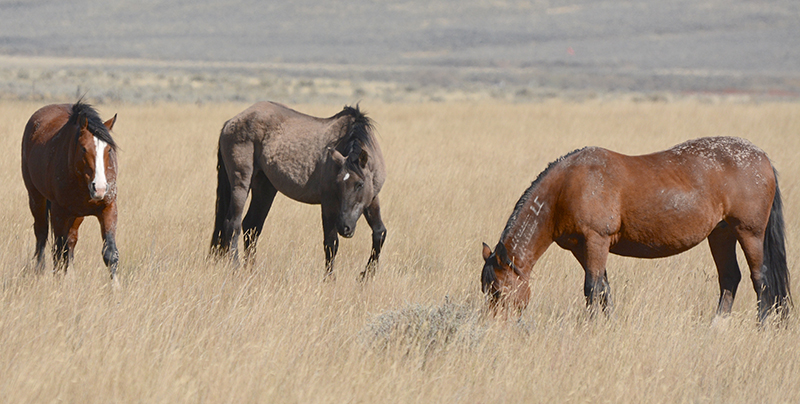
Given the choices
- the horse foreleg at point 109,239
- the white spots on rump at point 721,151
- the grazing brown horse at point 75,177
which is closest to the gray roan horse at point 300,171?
the horse foreleg at point 109,239

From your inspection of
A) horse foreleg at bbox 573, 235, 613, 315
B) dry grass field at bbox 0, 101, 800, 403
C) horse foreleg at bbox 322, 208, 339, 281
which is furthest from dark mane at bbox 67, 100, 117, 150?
horse foreleg at bbox 573, 235, 613, 315

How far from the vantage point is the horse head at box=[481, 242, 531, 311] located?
5039 millimetres

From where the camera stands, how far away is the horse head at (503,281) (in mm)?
5039

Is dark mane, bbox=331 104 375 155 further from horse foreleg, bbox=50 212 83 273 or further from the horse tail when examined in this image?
the horse tail

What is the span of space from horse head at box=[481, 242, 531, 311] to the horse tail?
6.65ft

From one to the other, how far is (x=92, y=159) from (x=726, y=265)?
5005 millimetres

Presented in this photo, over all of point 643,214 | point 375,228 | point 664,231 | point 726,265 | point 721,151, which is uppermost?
point 721,151

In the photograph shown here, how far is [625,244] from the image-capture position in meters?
5.41


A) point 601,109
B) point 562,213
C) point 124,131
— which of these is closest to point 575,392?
point 562,213

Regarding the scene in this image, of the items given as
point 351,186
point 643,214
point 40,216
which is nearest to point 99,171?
point 40,216

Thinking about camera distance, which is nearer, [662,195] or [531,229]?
[531,229]

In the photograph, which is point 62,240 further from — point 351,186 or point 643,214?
point 643,214

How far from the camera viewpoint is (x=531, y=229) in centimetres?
525

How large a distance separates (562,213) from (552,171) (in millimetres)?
340
